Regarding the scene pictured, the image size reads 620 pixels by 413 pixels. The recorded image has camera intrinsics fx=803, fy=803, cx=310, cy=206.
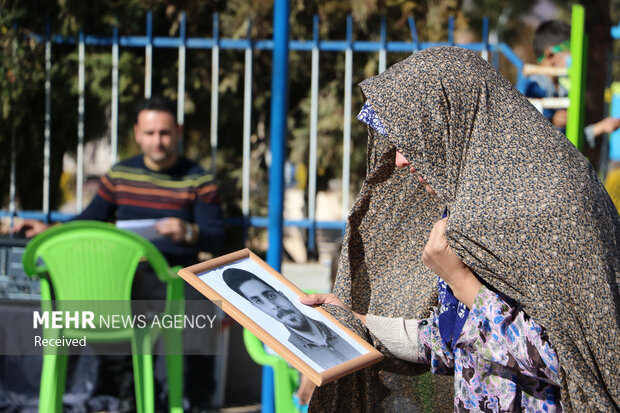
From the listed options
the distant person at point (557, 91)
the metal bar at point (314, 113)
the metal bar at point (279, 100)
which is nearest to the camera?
the metal bar at point (279, 100)

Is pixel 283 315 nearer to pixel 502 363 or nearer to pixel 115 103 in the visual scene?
pixel 502 363

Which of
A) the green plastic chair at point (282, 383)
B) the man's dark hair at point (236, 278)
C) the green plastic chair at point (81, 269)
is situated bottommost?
the green plastic chair at point (282, 383)

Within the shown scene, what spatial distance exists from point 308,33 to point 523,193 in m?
4.04

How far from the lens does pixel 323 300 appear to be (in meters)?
1.96

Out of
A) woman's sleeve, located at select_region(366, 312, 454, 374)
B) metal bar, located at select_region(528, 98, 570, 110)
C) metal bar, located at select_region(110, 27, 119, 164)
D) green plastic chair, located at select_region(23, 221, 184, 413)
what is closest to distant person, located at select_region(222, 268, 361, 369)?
woman's sleeve, located at select_region(366, 312, 454, 374)

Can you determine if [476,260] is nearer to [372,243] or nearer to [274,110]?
[372,243]

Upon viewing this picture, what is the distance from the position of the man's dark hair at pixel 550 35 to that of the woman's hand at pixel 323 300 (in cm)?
287

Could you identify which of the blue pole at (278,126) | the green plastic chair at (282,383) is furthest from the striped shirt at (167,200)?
the green plastic chair at (282,383)

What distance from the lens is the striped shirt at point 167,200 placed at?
12.7 ft

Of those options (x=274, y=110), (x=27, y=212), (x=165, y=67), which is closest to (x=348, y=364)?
(x=274, y=110)

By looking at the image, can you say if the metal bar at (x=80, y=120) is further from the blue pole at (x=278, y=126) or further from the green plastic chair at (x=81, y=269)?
the blue pole at (x=278, y=126)

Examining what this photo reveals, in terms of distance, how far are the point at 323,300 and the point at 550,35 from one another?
9.78ft

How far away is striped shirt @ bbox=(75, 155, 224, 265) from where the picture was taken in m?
3.87

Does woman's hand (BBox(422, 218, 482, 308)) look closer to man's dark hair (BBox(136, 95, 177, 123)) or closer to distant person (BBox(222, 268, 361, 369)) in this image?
distant person (BBox(222, 268, 361, 369))
